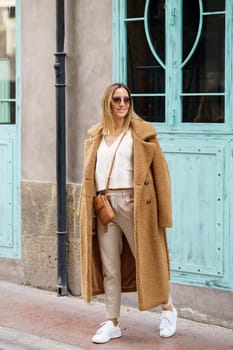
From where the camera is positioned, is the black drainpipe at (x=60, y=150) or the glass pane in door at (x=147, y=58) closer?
the glass pane in door at (x=147, y=58)

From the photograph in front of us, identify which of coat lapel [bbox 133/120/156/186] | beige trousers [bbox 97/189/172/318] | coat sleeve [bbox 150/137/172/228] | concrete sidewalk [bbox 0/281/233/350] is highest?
coat lapel [bbox 133/120/156/186]

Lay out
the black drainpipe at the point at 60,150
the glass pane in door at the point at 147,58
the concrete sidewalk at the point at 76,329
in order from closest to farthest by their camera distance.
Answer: the concrete sidewalk at the point at 76,329 → the glass pane in door at the point at 147,58 → the black drainpipe at the point at 60,150

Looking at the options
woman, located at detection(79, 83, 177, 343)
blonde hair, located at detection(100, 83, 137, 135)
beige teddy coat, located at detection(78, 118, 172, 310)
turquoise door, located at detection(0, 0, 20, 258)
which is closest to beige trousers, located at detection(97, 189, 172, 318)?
woman, located at detection(79, 83, 177, 343)

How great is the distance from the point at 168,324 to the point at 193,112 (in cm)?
175

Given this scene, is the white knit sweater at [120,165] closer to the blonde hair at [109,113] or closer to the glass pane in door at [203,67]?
the blonde hair at [109,113]

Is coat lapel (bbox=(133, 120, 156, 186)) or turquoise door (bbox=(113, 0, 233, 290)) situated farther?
turquoise door (bbox=(113, 0, 233, 290))

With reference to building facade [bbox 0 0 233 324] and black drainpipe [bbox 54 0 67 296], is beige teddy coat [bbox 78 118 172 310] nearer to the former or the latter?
building facade [bbox 0 0 233 324]

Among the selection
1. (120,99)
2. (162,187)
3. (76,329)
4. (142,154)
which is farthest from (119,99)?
(76,329)

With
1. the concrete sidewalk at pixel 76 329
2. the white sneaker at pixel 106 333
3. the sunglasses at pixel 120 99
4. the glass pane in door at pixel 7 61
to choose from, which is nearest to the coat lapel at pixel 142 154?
the sunglasses at pixel 120 99

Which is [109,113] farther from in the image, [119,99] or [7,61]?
[7,61]

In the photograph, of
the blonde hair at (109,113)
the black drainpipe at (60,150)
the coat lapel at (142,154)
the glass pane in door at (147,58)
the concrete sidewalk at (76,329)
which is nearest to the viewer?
the coat lapel at (142,154)

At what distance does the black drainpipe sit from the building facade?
8 centimetres

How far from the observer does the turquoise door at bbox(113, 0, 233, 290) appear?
684 centimetres

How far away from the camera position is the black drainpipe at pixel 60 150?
25.9 ft
